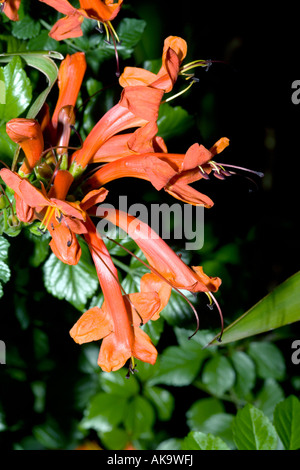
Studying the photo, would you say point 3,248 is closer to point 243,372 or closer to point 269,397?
point 243,372

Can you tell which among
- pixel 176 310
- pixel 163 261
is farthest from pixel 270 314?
pixel 163 261


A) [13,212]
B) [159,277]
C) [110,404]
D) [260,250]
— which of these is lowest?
[110,404]

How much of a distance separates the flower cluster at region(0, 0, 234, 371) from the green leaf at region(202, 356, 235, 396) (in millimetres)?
483

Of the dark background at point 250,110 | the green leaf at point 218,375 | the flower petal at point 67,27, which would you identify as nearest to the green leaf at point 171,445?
the green leaf at point 218,375

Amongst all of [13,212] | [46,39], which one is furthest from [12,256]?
[46,39]

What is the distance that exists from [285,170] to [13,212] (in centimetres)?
121

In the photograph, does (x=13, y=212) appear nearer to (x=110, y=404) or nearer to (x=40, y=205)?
(x=40, y=205)

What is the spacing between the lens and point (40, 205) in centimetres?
64

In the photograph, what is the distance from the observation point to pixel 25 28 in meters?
0.91

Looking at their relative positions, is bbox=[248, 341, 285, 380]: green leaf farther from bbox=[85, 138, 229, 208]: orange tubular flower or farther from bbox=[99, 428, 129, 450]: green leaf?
bbox=[85, 138, 229, 208]: orange tubular flower

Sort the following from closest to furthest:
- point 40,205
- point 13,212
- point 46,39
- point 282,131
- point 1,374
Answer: point 40,205 → point 13,212 → point 46,39 → point 1,374 → point 282,131

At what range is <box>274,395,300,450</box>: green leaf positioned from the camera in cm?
95

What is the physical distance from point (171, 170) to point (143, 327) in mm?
442

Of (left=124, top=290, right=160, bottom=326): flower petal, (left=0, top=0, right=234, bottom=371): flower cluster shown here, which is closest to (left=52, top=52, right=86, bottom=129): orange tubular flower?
(left=0, top=0, right=234, bottom=371): flower cluster
